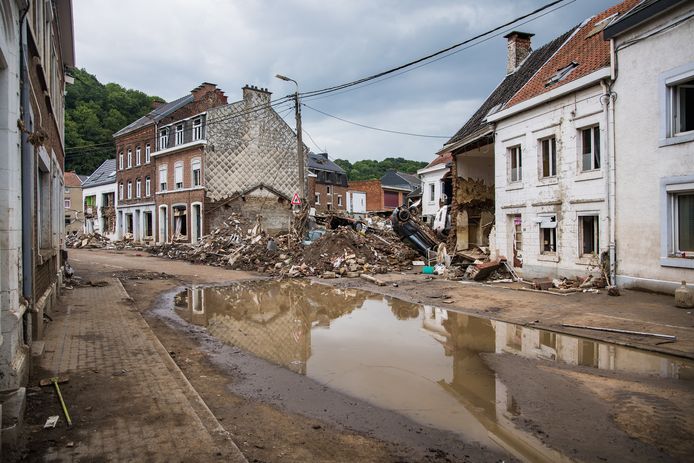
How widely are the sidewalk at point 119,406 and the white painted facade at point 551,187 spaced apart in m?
12.0

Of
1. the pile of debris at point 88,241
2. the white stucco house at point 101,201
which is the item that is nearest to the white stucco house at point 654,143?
the pile of debris at point 88,241

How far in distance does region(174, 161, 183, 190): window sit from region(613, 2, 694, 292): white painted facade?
2882cm

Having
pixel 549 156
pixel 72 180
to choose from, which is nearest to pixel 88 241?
pixel 72 180

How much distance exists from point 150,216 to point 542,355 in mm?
36907

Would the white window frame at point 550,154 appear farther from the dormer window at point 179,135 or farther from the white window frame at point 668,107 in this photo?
the dormer window at point 179,135

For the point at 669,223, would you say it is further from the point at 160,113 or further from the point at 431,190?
→ the point at 160,113

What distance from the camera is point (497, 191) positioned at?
17.8 meters

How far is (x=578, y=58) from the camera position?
49.8ft

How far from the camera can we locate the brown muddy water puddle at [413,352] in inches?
204

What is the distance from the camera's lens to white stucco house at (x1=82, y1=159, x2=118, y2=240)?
44.8m

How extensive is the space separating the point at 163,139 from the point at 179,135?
2.71 metres

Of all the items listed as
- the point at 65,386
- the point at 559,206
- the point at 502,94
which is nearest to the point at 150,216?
the point at 502,94

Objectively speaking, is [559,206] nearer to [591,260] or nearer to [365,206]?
[591,260]

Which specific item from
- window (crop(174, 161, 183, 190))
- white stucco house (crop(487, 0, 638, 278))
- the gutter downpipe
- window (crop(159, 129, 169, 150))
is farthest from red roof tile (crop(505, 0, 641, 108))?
window (crop(159, 129, 169, 150))
